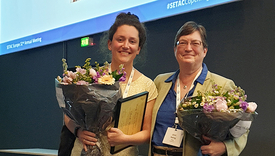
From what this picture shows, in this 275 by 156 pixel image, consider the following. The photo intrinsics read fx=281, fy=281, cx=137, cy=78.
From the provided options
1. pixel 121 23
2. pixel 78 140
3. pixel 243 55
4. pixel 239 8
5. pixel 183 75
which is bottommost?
pixel 78 140

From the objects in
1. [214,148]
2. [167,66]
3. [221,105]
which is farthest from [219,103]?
[167,66]

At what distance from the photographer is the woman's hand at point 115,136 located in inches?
65.3

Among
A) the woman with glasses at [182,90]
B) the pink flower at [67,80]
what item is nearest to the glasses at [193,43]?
the woman with glasses at [182,90]

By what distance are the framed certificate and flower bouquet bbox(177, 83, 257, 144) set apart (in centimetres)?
28

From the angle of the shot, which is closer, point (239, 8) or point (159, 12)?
point (239, 8)

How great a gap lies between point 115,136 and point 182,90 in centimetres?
60

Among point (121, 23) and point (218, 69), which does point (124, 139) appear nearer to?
point (121, 23)

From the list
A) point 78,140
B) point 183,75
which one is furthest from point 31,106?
point 183,75

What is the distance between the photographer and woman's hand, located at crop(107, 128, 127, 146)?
5.44 feet

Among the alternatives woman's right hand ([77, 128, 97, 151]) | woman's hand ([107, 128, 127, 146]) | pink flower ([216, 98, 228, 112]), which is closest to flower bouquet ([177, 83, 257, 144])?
pink flower ([216, 98, 228, 112])

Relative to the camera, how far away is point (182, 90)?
6.45 ft

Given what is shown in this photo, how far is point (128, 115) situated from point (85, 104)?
0.31m

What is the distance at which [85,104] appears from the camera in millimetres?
1495

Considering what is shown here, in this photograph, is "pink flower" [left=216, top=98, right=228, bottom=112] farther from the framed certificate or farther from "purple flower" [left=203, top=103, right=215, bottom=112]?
the framed certificate
